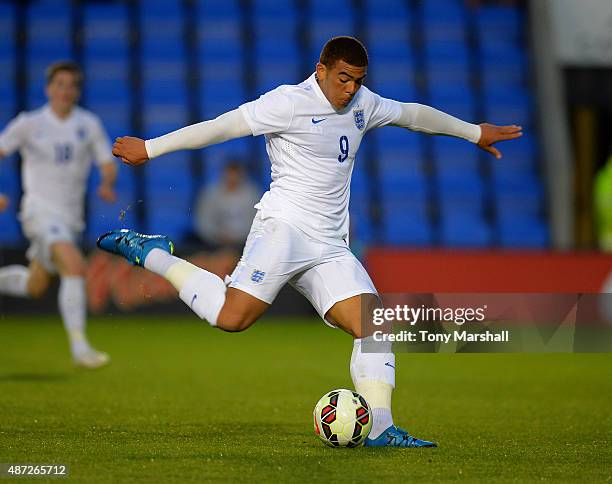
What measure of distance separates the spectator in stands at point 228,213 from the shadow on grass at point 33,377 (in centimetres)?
524

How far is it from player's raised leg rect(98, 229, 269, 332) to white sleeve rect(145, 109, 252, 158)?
2.37 feet

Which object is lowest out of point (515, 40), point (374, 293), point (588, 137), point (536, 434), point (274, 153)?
point (536, 434)

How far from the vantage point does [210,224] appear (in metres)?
14.1

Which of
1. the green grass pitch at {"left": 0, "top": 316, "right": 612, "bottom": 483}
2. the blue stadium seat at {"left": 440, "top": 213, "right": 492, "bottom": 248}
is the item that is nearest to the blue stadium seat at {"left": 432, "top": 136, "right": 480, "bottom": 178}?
the blue stadium seat at {"left": 440, "top": 213, "right": 492, "bottom": 248}

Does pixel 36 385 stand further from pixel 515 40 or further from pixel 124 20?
pixel 515 40

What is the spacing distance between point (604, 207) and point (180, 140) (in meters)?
11.2

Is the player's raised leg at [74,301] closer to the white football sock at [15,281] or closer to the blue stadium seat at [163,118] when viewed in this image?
the white football sock at [15,281]

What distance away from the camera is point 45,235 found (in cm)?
955

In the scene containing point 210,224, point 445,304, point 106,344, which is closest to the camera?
point 106,344

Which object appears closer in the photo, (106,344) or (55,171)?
(55,171)

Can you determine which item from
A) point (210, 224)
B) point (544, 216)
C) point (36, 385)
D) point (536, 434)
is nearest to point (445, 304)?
point (210, 224)

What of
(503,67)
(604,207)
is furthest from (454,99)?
(604,207)

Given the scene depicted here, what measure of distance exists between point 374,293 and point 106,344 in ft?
20.8

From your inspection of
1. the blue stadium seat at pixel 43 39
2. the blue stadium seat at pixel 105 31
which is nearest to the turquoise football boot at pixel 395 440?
the blue stadium seat at pixel 43 39
